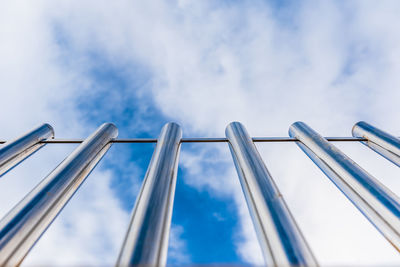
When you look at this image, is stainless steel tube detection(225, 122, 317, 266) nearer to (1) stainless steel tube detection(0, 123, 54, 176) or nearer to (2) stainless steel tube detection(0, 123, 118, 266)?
(2) stainless steel tube detection(0, 123, 118, 266)

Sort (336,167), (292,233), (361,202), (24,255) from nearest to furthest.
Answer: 1. (292,233)
2. (24,255)
3. (361,202)
4. (336,167)

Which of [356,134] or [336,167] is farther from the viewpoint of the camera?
[356,134]

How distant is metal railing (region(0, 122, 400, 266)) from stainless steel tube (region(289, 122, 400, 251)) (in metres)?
0.01

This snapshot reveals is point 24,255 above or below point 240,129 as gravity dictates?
below

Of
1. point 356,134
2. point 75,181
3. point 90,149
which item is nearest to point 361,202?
point 356,134

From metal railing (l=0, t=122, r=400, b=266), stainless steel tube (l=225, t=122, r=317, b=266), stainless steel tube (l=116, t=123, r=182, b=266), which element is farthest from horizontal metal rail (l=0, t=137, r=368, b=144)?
stainless steel tube (l=116, t=123, r=182, b=266)

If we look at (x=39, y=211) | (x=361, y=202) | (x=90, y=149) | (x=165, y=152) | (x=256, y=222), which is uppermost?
(x=90, y=149)

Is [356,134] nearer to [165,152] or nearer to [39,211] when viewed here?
[165,152]

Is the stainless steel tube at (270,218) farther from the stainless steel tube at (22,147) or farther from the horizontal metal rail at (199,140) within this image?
the stainless steel tube at (22,147)

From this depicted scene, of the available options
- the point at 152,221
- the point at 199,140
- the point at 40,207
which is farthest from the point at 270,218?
the point at 199,140

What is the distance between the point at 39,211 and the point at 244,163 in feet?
9.99

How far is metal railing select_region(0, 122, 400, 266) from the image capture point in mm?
2248

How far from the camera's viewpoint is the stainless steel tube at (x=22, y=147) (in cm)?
432

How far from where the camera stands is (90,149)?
456cm
